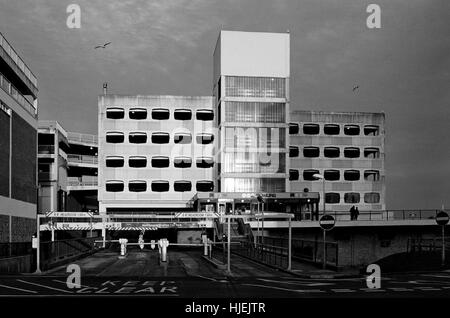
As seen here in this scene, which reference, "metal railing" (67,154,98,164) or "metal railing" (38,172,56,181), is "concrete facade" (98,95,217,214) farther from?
"metal railing" (67,154,98,164)

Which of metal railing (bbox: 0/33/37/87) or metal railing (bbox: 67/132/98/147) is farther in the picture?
metal railing (bbox: 67/132/98/147)

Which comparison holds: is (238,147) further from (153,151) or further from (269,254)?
(269,254)

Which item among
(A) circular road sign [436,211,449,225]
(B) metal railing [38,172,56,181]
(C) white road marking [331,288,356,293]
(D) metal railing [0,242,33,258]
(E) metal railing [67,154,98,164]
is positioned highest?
(E) metal railing [67,154,98,164]

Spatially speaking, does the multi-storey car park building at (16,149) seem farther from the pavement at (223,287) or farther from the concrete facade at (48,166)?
the pavement at (223,287)

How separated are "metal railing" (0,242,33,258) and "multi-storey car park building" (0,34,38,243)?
77.5 feet

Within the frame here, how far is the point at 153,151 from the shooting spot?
10538 cm

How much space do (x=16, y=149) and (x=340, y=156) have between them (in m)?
59.4

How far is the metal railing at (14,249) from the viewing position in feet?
116

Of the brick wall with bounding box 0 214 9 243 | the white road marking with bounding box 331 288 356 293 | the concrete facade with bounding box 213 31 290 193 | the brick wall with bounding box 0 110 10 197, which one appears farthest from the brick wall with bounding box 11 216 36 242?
the white road marking with bounding box 331 288 356 293

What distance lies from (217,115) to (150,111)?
11.1 metres

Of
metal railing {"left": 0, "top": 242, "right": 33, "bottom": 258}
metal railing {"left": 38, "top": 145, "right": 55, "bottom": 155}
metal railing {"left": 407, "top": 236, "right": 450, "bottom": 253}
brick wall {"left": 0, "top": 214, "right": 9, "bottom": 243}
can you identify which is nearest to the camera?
metal railing {"left": 0, "top": 242, "right": 33, "bottom": 258}

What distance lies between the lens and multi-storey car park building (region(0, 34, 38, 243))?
2552 inches
